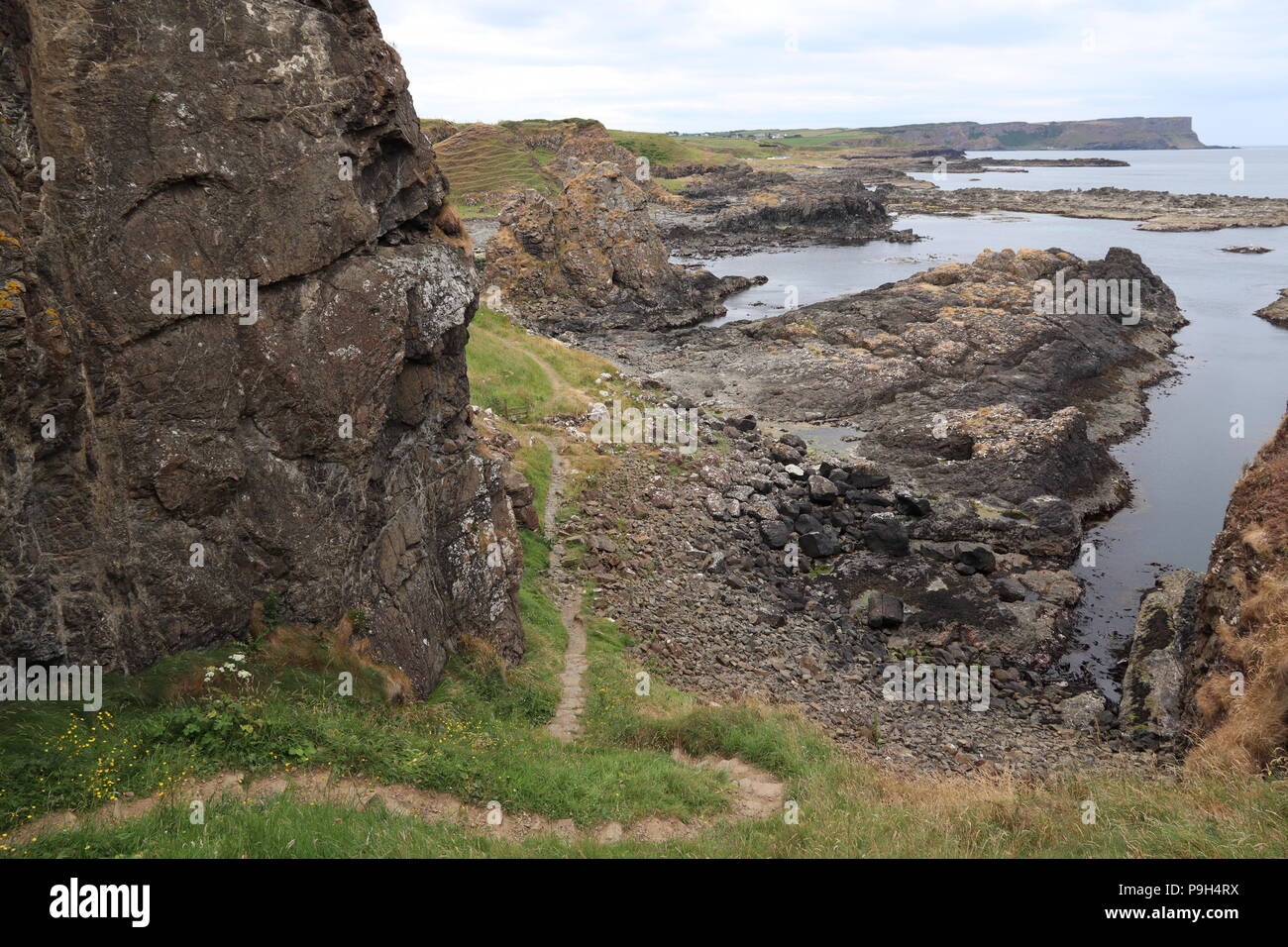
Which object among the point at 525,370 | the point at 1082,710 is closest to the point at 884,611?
the point at 1082,710

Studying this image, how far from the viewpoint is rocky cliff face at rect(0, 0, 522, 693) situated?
1280 centimetres

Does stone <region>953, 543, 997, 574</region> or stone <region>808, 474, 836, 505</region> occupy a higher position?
stone <region>808, 474, 836, 505</region>

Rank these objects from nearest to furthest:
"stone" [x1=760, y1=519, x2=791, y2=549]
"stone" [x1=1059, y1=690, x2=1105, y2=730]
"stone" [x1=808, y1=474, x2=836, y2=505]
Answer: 1. "stone" [x1=1059, y1=690, x2=1105, y2=730]
2. "stone" [x1=760, y1=519, x2=791, y2=549]
3. "stone" [x1=808, y1=474, x2=836, y2=505]

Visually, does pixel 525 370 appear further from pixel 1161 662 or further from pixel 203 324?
pixel 1161 662

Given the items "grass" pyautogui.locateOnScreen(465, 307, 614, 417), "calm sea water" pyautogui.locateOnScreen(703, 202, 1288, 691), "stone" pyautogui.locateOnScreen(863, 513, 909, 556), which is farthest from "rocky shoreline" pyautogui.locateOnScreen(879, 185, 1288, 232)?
"stone" pyautogui.locateOnScreen(863, 513, 909, 556)

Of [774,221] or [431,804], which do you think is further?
[774,221]

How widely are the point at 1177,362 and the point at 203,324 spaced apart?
232 feet

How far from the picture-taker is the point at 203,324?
1466cm

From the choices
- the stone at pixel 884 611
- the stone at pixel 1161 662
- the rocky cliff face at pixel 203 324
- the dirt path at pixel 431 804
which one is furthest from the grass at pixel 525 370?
the dirt path at pixel 431 804

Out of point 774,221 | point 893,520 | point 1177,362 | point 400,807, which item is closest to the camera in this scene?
point 400,807

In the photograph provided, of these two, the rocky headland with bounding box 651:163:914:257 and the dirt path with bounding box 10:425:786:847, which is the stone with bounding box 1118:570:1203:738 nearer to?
the dirt path with bounding box 10:425:786:847

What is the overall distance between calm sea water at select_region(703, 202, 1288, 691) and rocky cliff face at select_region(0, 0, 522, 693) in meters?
24.3
